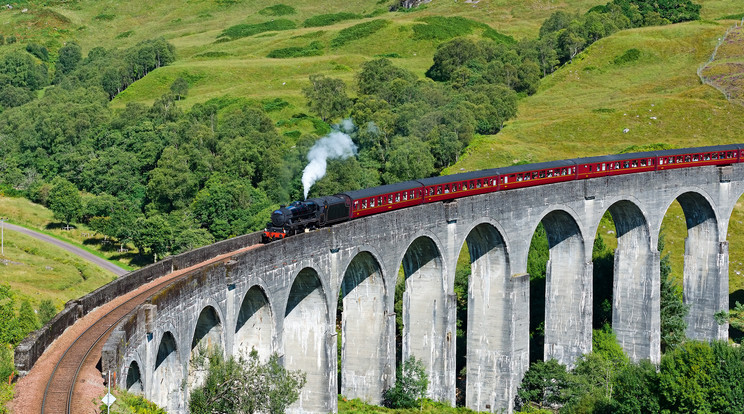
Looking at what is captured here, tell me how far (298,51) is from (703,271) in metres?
120

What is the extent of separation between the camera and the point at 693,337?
80.1 metres

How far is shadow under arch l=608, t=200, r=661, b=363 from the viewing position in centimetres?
7294

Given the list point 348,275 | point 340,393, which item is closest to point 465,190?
point 348,275

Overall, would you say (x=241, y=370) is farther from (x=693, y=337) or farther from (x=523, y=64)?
(x=523, y=64)

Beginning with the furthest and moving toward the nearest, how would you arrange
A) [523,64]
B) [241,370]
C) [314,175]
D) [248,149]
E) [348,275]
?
[523,64]
[248,149]
[314,175]
[348,275]
[241,370]

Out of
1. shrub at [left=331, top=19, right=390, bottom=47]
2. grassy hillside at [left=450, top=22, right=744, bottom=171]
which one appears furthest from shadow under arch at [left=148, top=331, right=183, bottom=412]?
shrub at [left=331, top=19, right=390, bottom=47]

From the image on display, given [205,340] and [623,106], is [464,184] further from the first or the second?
[623,106]

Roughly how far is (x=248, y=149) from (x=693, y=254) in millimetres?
59430

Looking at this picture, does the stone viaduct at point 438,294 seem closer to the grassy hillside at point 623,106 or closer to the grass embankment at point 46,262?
the grass embankment at point 46,262

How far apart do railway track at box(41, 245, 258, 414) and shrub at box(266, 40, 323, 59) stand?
14027cm

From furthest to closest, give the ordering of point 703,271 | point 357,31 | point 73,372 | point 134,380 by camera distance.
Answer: point 357,31 → point 703,271 → point 134,380 → point 73,372

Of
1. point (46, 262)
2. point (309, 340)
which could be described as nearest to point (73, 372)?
point (309, 340)

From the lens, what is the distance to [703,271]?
79.6 m

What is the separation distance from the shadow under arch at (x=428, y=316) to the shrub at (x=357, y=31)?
5085 inches
